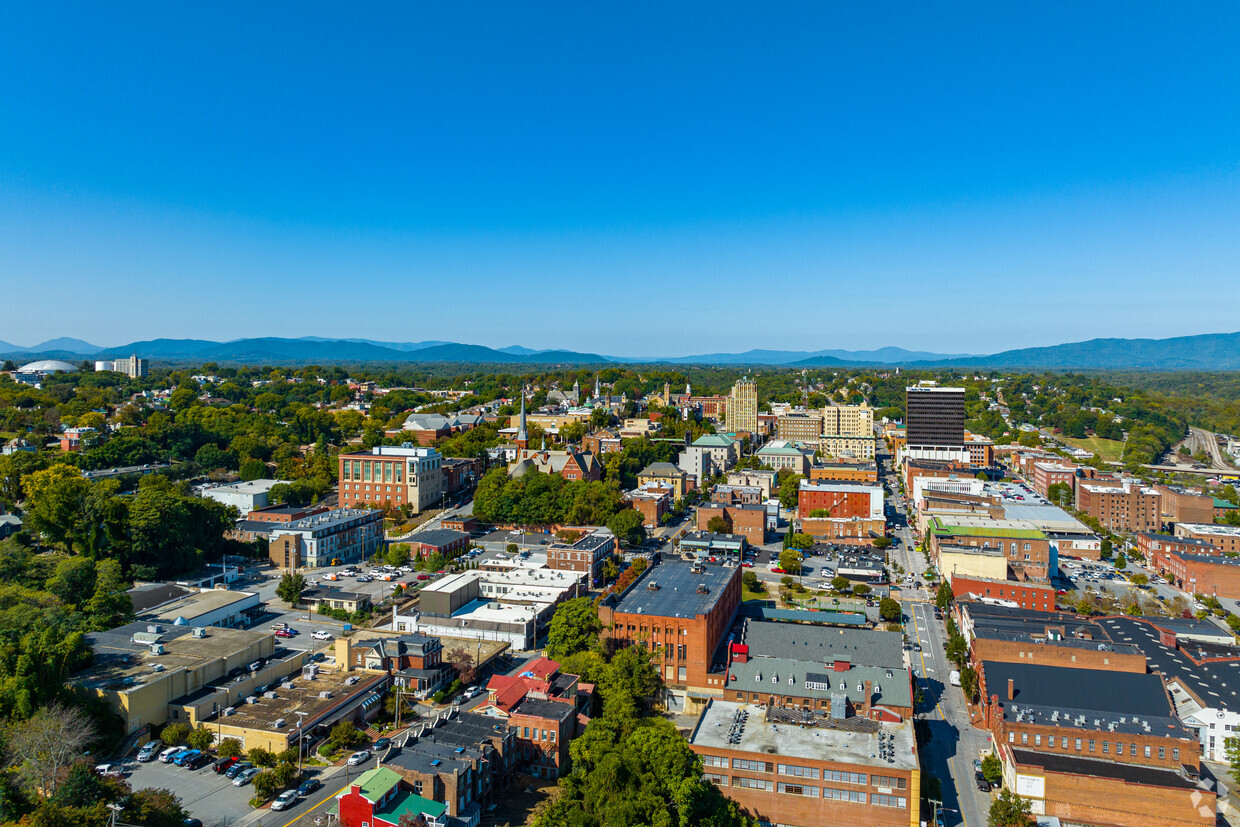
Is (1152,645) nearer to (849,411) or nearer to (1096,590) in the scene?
(1096,590)

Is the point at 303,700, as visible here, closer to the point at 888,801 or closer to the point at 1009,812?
the point at 888,801

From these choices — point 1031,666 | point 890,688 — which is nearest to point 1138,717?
point 1031,666

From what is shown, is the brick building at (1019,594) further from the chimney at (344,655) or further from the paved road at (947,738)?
the chimney at (344,655)

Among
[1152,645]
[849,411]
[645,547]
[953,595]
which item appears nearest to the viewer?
[1152,645]

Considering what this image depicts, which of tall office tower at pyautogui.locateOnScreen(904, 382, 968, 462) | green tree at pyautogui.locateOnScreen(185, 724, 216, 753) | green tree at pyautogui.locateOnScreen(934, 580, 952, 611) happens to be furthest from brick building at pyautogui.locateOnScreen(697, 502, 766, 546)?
green tree at pyautogui.locateOnScreen(185, 724, 216, 753)

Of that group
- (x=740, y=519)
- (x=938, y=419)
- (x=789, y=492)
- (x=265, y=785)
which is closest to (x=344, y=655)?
(x=265, y=785)

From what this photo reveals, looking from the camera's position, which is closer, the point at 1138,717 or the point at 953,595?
the point at 1138,717
